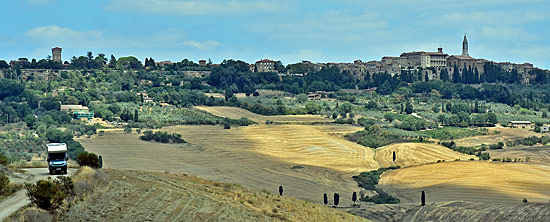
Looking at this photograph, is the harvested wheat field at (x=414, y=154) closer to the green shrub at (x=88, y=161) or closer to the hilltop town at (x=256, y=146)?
the hilltop town at (x=256, y=146)

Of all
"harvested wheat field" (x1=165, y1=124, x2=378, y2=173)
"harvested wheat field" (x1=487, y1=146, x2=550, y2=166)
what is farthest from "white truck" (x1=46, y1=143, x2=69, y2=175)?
"harvested wheat field" (x1=487, y1=146, x2=550, y2=166)

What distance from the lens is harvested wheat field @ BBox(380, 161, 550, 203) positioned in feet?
221

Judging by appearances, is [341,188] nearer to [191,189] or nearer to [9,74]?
[191,189]

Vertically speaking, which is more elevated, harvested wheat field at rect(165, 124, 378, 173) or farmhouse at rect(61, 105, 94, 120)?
farmhouse at rect(61, 105, 94, 120)

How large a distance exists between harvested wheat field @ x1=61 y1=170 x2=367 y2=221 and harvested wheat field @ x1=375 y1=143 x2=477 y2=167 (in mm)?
52643

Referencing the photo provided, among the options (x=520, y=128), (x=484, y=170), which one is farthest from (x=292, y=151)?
(x=520, y=128)

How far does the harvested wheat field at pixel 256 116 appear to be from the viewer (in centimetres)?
13200

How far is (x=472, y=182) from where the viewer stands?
246ft

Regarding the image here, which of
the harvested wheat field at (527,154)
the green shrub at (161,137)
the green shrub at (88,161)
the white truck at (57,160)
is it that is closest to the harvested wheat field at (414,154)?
the harvested wheat field at (527,154)

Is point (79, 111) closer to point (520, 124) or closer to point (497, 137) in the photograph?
point (497, 137)

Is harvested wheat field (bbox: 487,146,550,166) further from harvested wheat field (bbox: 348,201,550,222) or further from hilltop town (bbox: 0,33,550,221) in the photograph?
harvested wheat field (bbox: 348,201,550,222)

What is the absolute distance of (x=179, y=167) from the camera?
8381cm

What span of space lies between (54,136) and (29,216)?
76429 mm

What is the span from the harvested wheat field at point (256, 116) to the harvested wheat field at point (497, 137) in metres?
24.1
